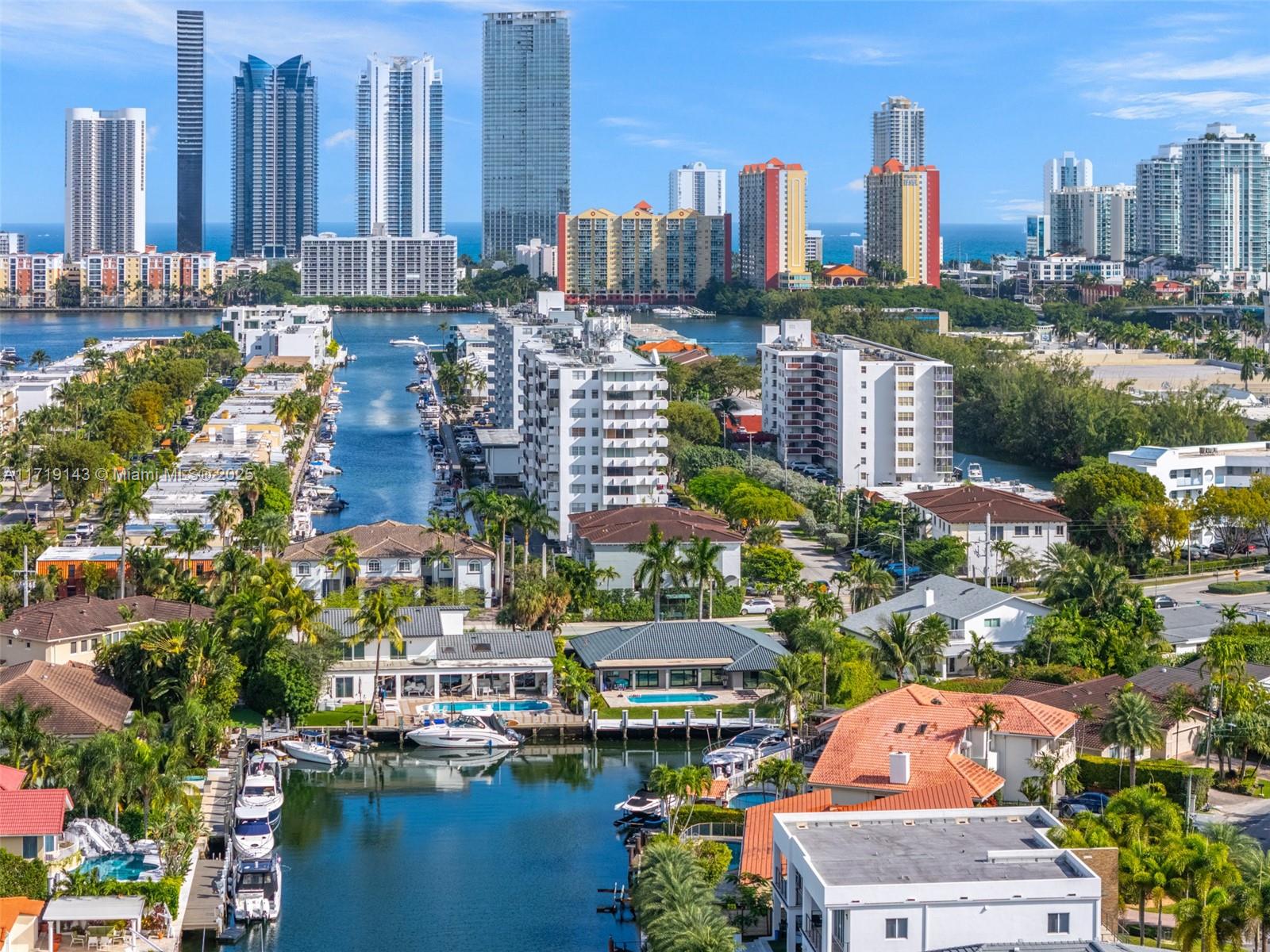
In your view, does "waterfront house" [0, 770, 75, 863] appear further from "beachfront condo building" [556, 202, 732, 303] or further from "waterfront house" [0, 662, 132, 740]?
"beachfront condo building" [556, 202, 732, 303]

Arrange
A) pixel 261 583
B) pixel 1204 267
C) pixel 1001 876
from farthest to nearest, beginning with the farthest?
pixel 1204 267, pixel 261 583, pixel 1001 876

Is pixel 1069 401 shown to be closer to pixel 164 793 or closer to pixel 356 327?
pixel 164 793

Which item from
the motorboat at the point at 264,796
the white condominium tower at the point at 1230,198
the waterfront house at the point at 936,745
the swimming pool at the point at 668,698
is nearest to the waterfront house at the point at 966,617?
the swimming pool at the point at 668,698

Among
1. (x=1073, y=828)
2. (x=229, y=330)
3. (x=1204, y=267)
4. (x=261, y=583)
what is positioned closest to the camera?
(x=1073, y=828)

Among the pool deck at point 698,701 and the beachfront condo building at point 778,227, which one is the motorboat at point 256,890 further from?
the beachfront condo building at point 778,227

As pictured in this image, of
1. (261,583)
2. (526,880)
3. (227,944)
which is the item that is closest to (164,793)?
(227,944)

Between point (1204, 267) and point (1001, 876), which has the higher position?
point (1204, 267)

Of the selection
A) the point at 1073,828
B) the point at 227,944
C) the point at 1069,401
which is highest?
the point at 1069,401

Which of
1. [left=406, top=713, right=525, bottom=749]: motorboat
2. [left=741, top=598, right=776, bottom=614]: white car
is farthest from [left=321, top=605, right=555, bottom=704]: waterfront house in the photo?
[left=741, top=598, right=776, bottom=614]: white car
